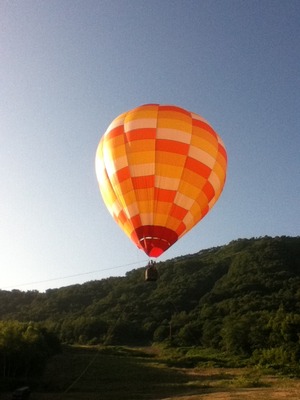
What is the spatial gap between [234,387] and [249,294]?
6403 cm

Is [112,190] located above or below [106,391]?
above

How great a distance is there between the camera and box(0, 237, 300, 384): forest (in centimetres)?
5644

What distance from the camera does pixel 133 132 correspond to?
2281 cm

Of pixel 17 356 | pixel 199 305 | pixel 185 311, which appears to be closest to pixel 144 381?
pixel 17 356

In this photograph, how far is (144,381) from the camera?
4338 cm

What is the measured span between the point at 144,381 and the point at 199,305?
5776 cm

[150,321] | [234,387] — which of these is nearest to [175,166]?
[234,387]

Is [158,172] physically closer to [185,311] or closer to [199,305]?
[185,311]

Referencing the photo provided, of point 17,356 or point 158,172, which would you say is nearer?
point 158,172

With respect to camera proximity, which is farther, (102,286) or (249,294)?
(102,286)

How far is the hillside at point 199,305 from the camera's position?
66625 mm

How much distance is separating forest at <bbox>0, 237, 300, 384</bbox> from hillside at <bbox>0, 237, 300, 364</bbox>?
153 mm

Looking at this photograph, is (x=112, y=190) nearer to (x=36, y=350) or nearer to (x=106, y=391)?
(x=106, y=391)

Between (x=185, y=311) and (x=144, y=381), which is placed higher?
(x=185, y=311)
